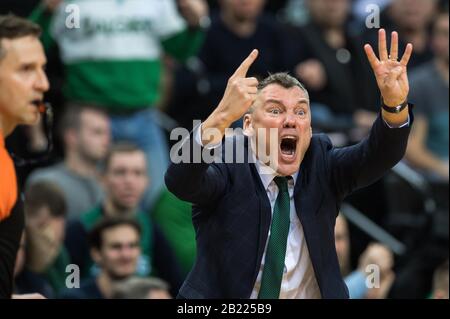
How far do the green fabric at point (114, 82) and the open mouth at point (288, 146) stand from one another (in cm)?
373

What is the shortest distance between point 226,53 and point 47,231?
206 centimetres

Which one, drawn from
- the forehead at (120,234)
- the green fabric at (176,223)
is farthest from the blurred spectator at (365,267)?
the forehead at (120,234)

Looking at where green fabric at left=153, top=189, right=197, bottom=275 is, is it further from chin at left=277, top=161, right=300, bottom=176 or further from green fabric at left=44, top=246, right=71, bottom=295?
chin at left=277, top=161, right=300, bottom=176

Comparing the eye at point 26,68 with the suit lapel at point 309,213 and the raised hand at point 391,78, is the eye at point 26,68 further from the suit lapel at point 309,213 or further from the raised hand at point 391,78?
the raised hand at point 391,78

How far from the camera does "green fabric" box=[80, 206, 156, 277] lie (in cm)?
779

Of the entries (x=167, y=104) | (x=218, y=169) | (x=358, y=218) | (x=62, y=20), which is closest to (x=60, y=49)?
(x=62, y=20)

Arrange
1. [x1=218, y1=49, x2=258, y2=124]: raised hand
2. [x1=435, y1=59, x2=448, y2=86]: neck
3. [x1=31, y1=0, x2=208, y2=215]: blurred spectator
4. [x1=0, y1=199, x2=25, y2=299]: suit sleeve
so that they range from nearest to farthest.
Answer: [x1=218, y1=49, x2=258, y2=124]: raised hand < [x1=0, y1=199, x2=25, y2=299]: suit sleeve < [x1=435, y1=59, x2=448, y2=86]: neck < [x1=31, y1=0, x2=208, y2=215]: blurred spectator

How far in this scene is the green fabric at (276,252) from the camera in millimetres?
4812

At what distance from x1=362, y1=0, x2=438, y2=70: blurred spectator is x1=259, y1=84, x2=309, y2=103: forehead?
4.41 m

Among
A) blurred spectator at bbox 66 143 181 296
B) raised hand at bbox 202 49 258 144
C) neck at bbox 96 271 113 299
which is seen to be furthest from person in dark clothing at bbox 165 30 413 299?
blurred spectator at bbox 66 143 181 296

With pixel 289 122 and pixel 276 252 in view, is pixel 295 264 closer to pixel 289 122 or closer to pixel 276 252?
pixel 276 252

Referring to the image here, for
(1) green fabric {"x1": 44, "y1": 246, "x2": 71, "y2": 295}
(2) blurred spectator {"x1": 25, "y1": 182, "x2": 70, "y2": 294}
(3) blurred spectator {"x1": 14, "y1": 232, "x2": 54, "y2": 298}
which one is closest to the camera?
(3) blurred spectator {"x1": 14, "y1": 232, "x2": 54, "y2": 298}

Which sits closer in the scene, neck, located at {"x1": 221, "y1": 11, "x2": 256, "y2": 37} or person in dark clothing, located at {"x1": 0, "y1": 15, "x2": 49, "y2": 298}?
person in dark clothing, located at {"x1": 0, "y1": 15, "x2": 49, "y2": 298}
